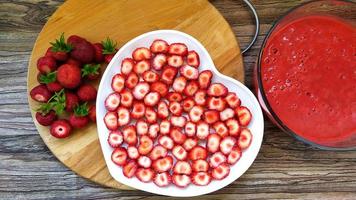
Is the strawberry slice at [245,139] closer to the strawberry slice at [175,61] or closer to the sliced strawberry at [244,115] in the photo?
the sliced strawberry at [244,115]

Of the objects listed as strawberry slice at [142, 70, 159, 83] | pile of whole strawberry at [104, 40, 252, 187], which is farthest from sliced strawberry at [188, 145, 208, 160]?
strawberry slice at [142, 70, 159, 83]

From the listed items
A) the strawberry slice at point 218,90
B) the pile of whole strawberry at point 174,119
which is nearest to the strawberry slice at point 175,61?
the pile of whole strawberry at point 174,119

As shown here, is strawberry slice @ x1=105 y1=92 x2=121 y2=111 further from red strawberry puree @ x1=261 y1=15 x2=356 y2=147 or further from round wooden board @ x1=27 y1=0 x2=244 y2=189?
red strawberry puree @ x1=261 y1=15 x2=356 y2=147

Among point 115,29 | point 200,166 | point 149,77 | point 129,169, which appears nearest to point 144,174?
point 129,169

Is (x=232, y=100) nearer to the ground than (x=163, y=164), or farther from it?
farther from it

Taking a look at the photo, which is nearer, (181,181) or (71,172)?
(181,181)

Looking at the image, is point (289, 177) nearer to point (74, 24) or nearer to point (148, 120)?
point (148, 120)

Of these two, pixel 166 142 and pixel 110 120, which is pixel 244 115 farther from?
pixel 110 120
